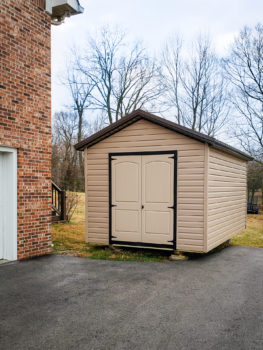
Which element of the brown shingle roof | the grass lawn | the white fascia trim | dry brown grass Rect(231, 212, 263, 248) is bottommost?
dry brown grass Rect(231, 212, 263, 248)

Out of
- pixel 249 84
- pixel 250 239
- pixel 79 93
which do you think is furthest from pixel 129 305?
pixel 79 93

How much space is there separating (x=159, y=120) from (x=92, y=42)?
17.5 meters

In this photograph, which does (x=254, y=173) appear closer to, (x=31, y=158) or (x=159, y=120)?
(x=159, y=120)

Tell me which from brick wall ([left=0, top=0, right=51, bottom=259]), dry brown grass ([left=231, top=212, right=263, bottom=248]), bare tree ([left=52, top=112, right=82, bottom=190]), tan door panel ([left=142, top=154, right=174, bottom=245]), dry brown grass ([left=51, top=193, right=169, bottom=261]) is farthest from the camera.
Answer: bare tree ([left=52, top=112, right=82, bottom=190])

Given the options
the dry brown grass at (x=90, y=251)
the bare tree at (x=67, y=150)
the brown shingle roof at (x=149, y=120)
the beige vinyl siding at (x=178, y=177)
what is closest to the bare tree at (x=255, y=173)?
the bare tree at (x=67, y=150)

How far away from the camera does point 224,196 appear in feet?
27.5

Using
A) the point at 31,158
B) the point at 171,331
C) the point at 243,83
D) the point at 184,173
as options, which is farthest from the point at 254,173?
the point at 171,331

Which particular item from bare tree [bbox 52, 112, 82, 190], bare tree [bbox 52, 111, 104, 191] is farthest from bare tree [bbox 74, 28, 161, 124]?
bare tree [bbox 52, 112, 82, 190]

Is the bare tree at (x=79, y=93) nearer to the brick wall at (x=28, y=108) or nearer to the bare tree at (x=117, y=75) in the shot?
the bare tree at (x=117, y=75)

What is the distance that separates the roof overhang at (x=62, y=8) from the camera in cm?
712

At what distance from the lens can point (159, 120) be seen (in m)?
7.38

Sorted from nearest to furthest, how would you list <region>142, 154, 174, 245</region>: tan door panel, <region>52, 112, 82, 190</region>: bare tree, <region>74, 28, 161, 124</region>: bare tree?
<region>142, 154, 174, 245</region>: tan door panel
<region>52, 112, 82, 190</region>: bare tree
<region>74, 28, 161, 124</region>: bare tree

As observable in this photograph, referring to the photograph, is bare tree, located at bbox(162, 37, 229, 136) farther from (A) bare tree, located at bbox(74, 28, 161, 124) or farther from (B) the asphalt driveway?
(B) the asphalt driveway

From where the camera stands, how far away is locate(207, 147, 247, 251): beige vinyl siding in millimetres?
7332
